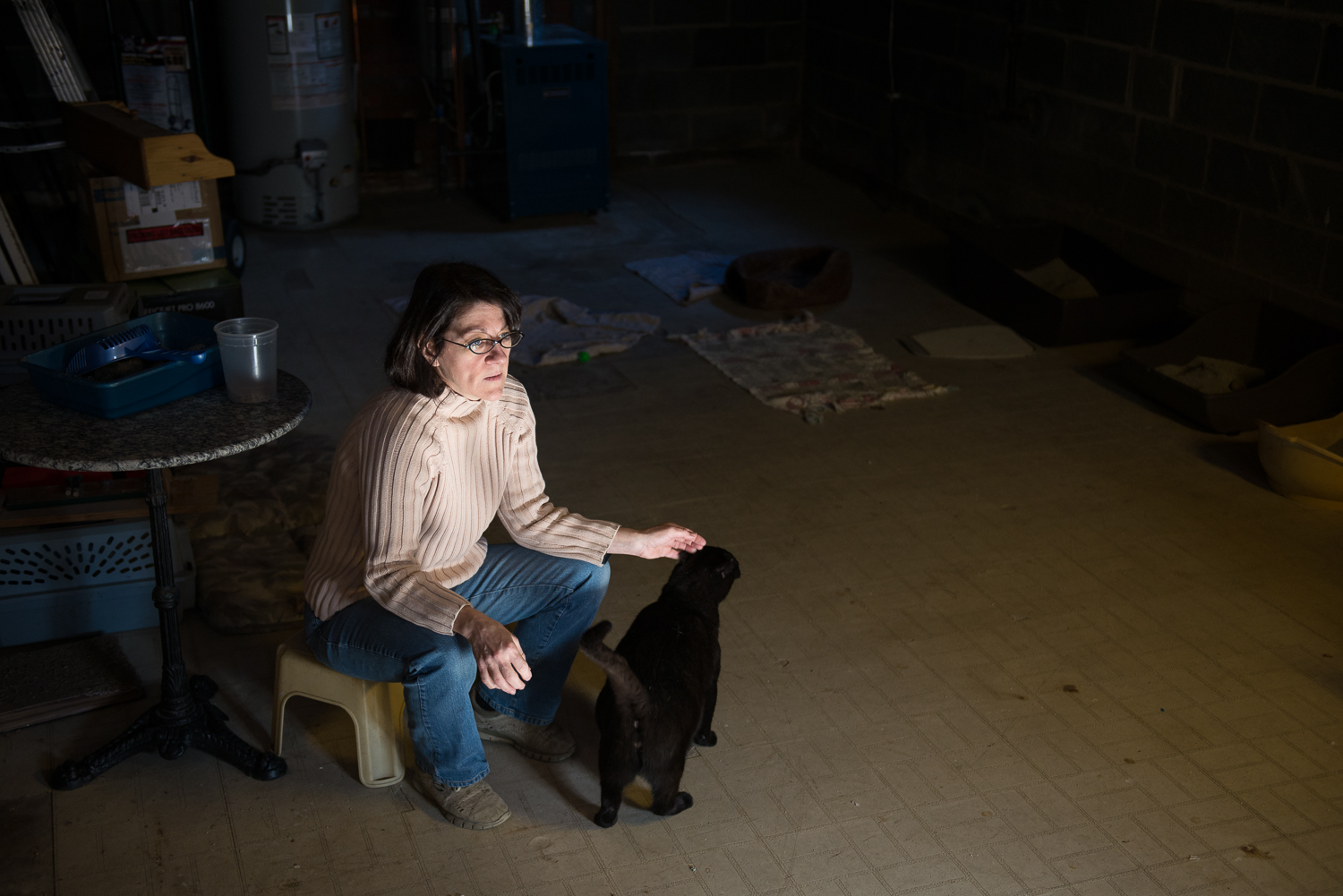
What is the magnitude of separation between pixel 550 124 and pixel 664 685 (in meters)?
4.37

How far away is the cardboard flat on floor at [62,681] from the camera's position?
8.07ft

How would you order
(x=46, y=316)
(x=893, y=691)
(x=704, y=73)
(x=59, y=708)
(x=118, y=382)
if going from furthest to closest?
1. (x=704, y=73)
2. (x=46, y=316)
3. (x=893, y=691)
4. (x=59, y=708)
5. (x=118, y=382)

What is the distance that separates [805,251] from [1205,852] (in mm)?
3556

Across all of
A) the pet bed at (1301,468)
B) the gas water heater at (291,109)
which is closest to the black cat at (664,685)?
the pet bed at (1301,468)

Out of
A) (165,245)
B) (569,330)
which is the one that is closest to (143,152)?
(165,245)

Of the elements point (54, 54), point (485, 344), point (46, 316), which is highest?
point (54, 54)

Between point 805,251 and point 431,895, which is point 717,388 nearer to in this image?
point 805,251

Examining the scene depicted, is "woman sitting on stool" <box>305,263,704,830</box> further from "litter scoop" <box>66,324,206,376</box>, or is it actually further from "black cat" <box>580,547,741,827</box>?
"litter scoop" <box>66,324,206,376</box>

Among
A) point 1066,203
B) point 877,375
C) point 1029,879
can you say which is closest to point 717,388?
point 877,375

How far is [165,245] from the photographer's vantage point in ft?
13.1

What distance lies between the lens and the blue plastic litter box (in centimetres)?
205

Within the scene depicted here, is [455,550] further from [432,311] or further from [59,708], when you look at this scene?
[59,708]

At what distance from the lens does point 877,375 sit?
434 centimetres

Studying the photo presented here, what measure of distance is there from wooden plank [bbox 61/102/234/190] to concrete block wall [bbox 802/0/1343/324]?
3369 millimetres
